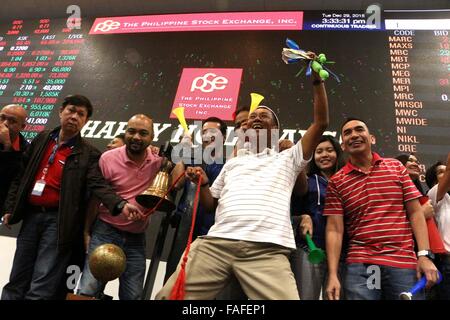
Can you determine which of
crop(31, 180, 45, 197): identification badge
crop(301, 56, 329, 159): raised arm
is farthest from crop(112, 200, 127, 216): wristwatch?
crop(301, 56, 329, 159): raised arm

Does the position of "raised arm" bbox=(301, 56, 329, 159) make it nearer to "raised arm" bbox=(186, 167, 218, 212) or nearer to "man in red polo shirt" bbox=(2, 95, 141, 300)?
"raised arm" bbox=(186, 167, 218, 212)

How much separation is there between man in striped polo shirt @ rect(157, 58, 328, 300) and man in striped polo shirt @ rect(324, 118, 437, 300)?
250 millimetres

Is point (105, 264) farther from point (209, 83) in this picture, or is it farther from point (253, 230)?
point (209, 83)

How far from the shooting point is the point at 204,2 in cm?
370

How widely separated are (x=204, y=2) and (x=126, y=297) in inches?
122

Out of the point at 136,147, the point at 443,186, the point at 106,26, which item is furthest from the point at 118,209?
the point at 106,26

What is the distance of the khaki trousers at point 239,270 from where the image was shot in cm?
118

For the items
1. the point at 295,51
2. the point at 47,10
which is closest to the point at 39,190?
the point at 295,51

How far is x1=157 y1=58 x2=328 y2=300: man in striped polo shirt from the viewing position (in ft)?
3.97

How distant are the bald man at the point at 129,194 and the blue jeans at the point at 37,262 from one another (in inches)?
5.4

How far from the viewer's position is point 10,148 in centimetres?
187

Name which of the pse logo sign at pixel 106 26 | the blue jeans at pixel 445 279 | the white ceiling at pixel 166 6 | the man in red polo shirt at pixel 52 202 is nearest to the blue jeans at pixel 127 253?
the man in red polo shirt at pixel 52 202

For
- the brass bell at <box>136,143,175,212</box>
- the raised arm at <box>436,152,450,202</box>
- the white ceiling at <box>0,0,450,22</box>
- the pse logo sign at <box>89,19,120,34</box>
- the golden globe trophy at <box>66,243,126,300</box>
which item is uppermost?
the white ceiling at <box>0,0,450,22</box>

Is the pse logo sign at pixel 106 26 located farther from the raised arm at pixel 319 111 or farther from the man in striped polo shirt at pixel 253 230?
the raised arm at pixel 319 111
